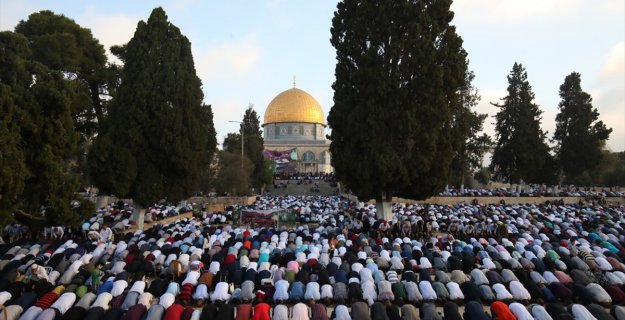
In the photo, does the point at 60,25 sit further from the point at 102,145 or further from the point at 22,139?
the point at 22,139

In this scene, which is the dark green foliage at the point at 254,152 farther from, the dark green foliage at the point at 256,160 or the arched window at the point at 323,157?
the arched window at the point at 323,157

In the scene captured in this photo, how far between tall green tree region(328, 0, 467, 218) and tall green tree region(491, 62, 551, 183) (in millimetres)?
18907

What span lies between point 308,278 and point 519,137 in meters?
30.8

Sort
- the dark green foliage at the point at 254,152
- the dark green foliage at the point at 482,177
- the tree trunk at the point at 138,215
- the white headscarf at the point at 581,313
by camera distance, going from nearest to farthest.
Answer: the white headscarf at the point at 581,313 < the tree trunk at the point at 138,215 < the dark green foliage at the point at 254,152 < the dark green foliage at the point at 482,177

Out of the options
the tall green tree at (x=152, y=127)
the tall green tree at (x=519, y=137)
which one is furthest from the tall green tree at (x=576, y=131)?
the tall green tree at (x=152, y=127)

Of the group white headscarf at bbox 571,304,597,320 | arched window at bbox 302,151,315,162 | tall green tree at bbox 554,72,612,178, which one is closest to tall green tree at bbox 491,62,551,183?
tall green tree at bbox 554,72,612,178

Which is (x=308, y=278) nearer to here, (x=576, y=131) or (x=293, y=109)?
(x=576, y=131)

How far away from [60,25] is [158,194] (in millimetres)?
11921

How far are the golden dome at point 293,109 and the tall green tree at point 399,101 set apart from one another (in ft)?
156

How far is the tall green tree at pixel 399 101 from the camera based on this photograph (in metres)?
18.4

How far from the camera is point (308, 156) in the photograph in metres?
67.5

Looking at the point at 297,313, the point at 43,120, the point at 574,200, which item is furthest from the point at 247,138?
the point at 297,313

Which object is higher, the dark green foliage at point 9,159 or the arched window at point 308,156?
the arched window at point 308,156

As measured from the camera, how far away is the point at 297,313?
7.61m
